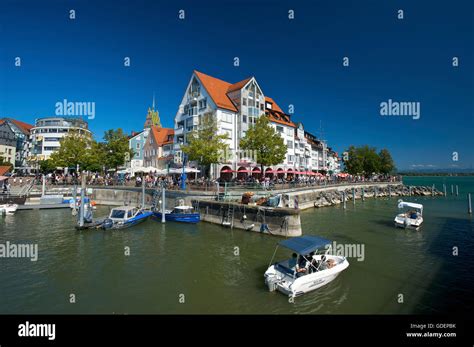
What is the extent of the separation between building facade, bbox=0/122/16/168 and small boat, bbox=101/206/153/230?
7987cm

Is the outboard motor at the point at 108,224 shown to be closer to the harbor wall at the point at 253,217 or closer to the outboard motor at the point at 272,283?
the harbor wall at the point at 253,217

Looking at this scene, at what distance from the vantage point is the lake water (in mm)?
11148

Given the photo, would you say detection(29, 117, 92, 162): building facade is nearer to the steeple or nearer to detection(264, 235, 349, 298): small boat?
the steeple

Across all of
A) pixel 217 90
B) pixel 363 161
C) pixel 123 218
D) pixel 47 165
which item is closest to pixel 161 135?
pixel 217 90

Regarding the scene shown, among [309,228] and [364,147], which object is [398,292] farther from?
[364,147]

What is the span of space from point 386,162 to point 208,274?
107m

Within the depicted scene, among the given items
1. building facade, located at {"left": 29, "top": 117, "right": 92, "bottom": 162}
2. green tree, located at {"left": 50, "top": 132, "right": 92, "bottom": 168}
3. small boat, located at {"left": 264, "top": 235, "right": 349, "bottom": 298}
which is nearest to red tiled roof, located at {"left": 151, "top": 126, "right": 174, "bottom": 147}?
green tree, located at {"left": 50, "top": 132, "right": 92, "bottom": 168}

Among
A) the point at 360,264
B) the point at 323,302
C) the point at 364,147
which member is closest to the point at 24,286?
the point at 323,302

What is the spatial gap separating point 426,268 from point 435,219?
2196cm

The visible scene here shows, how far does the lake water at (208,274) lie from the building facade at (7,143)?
7710 cm

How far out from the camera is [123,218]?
2550 cm

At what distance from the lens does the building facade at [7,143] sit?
81.1m

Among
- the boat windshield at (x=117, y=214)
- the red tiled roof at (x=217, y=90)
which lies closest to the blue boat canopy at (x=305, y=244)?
the boat windshield at (x=117, y=214)

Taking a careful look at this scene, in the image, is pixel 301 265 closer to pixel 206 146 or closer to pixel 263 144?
pixel 206 146
